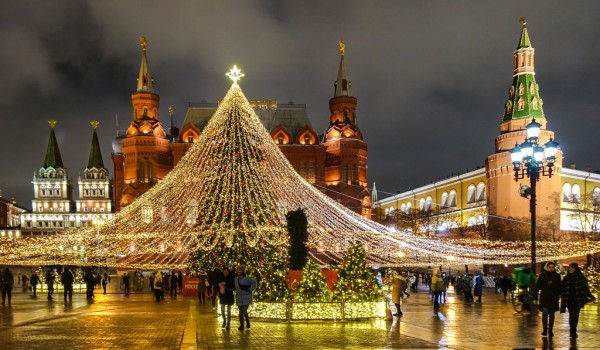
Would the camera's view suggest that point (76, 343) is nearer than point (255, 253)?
Yes

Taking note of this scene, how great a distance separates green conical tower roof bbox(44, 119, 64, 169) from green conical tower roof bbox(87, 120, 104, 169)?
761 centimetres

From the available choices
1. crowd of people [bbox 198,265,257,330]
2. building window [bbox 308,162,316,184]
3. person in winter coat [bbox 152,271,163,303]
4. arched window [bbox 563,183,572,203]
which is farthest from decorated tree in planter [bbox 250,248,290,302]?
arched window [bbox 563,183,572,203]

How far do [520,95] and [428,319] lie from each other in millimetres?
60948

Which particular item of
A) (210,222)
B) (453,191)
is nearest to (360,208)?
(453,191)

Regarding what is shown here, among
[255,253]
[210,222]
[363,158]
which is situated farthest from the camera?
[363,158]

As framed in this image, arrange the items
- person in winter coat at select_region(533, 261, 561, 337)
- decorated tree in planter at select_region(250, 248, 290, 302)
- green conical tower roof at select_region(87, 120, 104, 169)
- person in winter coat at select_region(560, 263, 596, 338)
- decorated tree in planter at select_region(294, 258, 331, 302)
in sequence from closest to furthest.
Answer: person in winter coat at select_region(560, 263, 596, 338) → person in winter coat at select_region(533, 261, 561, 337) → decorated tree in planter at select_region(294, 258, 331, 302) → decorated tree in planter at select_region(250, 248, 290, 302) → green conical tower roof at select_region(87, 120, 104, 169)

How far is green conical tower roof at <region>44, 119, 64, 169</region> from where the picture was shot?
411 feet

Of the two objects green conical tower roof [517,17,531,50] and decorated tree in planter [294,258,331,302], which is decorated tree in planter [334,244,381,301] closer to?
decorated tree in planter [294,258,331,302]

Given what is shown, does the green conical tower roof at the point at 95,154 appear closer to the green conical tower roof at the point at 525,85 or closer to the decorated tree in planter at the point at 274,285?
the green conical tower roof at the point at 525,85

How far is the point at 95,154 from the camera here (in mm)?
123250

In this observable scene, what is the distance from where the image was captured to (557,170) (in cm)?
7369

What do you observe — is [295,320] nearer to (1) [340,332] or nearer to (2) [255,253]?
(1) [340,332]

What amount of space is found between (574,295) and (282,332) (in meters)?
6.33

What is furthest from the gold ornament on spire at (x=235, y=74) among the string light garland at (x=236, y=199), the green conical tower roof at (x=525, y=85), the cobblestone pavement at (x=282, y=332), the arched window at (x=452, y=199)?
the arched window at (x=452, y=199)
